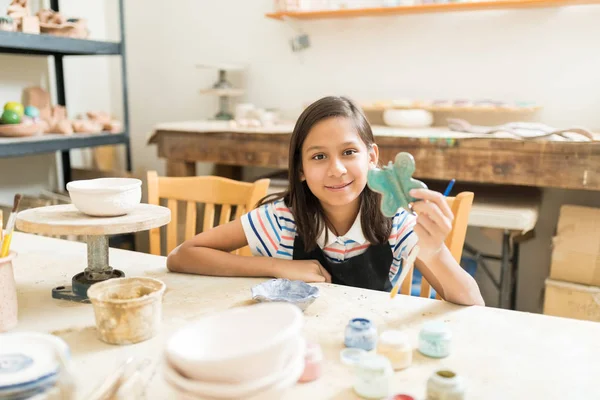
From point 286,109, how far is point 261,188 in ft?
5.21

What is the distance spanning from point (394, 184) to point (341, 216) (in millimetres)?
457

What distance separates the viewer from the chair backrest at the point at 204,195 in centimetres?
169

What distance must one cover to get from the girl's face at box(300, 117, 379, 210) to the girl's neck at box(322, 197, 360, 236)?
9cm

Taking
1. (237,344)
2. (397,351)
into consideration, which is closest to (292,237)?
(397,351)

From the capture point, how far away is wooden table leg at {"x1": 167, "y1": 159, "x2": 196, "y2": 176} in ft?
9.18

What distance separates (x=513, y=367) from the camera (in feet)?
2.76

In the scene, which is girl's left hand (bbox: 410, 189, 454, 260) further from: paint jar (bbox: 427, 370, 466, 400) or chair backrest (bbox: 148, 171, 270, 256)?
chair backrest (bbox: 148, 171, 270, 256)

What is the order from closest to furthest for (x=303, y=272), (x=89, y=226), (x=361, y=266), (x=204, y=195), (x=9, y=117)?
(x=89, y=226) < (x=303, y=272) < (x=361, y=266) < (x=204, y=195) < (x=9, y=117)

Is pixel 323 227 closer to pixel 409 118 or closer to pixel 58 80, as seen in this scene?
pixel 409 118

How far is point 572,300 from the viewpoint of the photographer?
2.19 metres

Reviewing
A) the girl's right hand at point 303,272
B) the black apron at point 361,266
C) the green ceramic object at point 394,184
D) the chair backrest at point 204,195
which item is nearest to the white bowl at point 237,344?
the green ceramic object at point 394,184

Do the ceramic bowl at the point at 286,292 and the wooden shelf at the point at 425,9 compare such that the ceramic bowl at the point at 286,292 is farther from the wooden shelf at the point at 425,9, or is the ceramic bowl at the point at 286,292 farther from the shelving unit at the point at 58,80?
the wooden shelf at the point at 425,9

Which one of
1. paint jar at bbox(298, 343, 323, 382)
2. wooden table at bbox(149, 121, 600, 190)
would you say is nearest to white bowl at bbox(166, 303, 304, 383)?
paint jar at bbox(298, 343, 323, 382)

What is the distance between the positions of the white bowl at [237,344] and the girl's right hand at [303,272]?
55 cm
